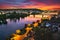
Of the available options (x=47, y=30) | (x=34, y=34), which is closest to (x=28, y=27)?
(x=34, y=34)

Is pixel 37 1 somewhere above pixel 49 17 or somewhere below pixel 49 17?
above

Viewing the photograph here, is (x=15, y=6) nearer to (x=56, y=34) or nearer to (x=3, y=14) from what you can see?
(x=3, y=14)

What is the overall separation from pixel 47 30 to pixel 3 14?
786 millimetres

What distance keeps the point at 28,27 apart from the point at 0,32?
0.47m

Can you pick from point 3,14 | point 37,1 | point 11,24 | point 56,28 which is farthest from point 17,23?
point 56,28

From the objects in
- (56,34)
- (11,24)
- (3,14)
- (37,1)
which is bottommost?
(56,34)

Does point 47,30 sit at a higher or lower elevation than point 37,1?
lower

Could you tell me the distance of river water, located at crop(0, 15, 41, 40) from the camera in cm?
214

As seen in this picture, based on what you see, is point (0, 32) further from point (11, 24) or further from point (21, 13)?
point (21, 13)

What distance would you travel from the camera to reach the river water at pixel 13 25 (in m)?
2.14

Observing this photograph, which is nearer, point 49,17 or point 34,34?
point 34,34

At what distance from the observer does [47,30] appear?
2.25 meters

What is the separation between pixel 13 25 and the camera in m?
2.24

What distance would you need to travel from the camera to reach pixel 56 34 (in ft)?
7.24
